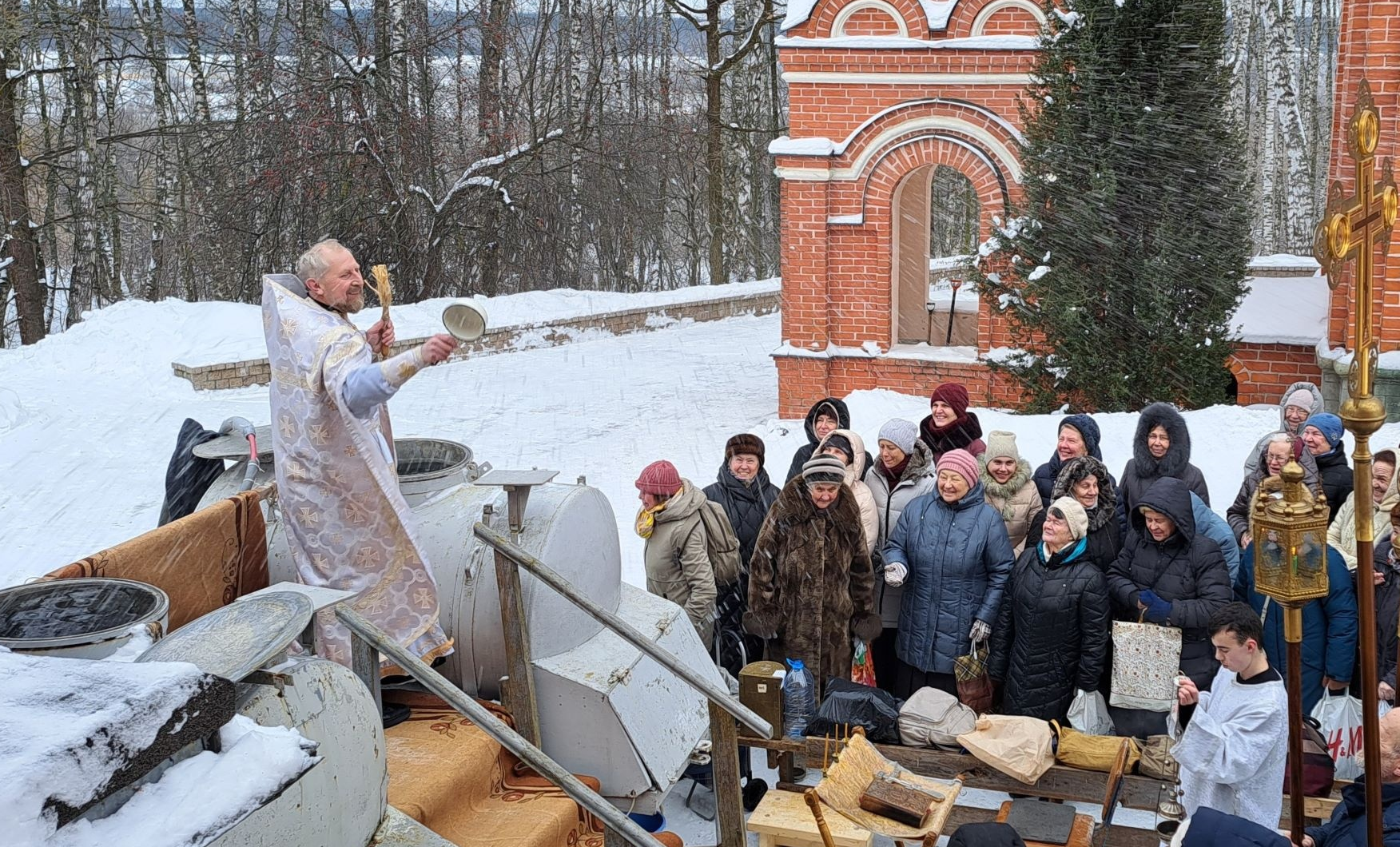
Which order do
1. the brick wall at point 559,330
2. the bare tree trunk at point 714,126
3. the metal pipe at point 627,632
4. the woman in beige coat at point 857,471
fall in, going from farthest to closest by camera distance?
the bare tree trunk at point 714,126 → the brick wall at point 559,330 → the woman in beige coat at point 857,471 → the metal pipe at point 627,632

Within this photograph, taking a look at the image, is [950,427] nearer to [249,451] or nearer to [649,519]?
[649,519]

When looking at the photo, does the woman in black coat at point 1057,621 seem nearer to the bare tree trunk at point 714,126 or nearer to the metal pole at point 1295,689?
the metal pole at point 1295,689

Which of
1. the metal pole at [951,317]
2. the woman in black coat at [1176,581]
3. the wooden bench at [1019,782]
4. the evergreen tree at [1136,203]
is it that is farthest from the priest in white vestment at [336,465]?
the metal pole at [951,317]

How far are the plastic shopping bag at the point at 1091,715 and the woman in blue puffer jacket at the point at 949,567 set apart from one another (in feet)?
1.56

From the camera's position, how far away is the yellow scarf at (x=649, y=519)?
597 cm

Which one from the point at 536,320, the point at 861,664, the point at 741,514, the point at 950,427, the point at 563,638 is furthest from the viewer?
the point at 536,320

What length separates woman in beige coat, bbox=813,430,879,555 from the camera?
20.7ft

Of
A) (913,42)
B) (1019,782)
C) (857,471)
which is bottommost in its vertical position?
(1019,782)

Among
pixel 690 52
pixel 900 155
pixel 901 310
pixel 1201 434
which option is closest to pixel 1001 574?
pixel 1201 434

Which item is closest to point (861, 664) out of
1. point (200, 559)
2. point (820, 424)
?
point (820, 424)

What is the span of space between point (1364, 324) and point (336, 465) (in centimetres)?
275

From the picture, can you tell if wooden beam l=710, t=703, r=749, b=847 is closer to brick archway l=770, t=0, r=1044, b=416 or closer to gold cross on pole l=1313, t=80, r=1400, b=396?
gold cross on pole l=1313, t=80, r=1400, b=396

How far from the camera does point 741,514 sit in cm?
658

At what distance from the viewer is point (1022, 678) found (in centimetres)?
579
